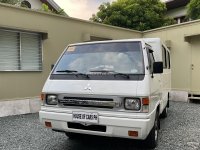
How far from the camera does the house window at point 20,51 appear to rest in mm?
9469

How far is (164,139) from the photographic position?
6.53 m

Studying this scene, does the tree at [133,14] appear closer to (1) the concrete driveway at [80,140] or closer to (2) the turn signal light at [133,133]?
(1) the concrete driveway at [80,140]

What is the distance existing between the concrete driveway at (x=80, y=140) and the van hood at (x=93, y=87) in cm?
130

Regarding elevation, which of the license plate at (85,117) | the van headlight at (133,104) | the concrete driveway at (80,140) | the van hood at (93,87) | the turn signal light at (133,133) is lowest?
the concrete driveway at (80,140)

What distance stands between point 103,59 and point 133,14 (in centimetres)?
1657

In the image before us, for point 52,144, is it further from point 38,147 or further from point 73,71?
point 73,71

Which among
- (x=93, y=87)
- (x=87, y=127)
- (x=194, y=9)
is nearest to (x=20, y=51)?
(x=93, y=87)

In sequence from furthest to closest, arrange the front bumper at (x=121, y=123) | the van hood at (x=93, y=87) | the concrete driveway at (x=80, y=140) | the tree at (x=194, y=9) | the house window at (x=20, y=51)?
the tree at (x=194, y=9)
the house window at (x=20, y=51)
the concrete driveway at (x=80, y=140)
the van hood at (x=93, y=87)
the front bumper at (x=121, y=123)

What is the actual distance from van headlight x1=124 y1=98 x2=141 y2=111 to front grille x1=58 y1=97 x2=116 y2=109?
0.70 feet

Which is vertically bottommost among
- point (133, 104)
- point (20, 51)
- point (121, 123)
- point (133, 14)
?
point (121, 123)

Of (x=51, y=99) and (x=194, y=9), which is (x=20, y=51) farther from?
(x=194, y=9)

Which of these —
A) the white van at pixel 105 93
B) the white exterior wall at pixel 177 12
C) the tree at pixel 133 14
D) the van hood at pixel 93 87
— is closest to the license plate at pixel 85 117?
the white van at pixel 105 93

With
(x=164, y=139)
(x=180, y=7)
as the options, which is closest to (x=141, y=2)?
(x=180, y=7)

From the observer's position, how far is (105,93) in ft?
16.1
